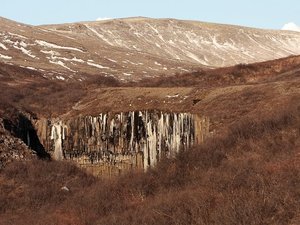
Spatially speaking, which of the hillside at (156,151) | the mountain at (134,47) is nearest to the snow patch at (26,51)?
the mountain at (134,47)

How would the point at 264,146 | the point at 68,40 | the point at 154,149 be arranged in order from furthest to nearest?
the point at 68,40, the point at 154,149, the point at 264,146

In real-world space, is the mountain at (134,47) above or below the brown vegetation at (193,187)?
above

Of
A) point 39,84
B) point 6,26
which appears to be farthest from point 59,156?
point 6,26

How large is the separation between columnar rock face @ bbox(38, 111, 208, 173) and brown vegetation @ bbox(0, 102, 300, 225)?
93.4 inches

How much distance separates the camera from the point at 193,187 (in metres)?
17.7

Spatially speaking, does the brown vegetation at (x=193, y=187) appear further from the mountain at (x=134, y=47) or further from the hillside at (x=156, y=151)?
the mountain at (x=134, y=47)

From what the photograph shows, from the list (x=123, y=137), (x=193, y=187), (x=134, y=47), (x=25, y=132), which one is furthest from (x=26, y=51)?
(x=193, y=187)

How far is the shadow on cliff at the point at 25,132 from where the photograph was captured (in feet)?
99.2

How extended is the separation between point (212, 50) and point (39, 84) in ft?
369

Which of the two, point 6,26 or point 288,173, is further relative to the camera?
point 6,26

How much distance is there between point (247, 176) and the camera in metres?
16.4

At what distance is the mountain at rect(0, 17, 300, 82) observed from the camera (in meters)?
84.6

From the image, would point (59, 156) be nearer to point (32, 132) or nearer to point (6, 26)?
point (32, 132)

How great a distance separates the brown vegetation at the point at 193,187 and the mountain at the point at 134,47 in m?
40.7
